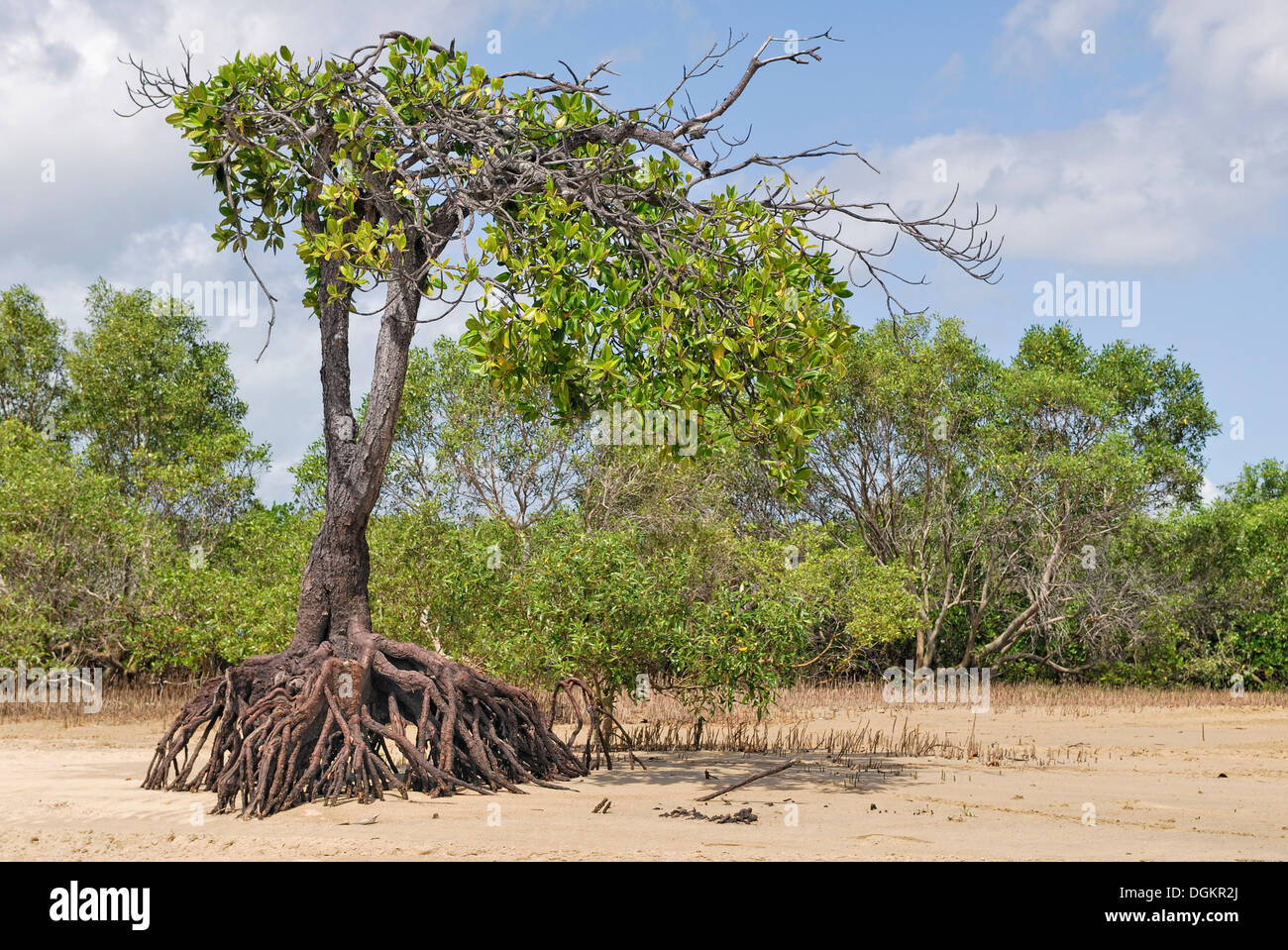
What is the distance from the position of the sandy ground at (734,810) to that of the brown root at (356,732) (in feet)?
0.94

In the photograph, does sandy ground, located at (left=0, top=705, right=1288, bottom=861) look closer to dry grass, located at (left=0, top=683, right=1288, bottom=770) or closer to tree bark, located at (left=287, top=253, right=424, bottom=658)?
dry grass, located at (left=0, top=683, right=1288, bottom=770)

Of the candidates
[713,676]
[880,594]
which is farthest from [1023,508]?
[713,676]

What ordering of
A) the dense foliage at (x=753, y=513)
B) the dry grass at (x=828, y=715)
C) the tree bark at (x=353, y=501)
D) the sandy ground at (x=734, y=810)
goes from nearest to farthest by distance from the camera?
the sandy ground at (x=734, y=810) < the tree bark at (x=353, y=501) < the dry grass at (x=828, y=715) < the dense foliage at (x=753, y=513)

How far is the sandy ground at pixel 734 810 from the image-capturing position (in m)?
7.69

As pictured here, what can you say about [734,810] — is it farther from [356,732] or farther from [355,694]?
[355,694]

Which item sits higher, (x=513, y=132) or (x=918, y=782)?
(x=513, y=132)

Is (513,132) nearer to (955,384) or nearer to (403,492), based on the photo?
(403,492)

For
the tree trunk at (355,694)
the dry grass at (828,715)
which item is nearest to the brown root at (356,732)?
the tree trunk at (355,694)

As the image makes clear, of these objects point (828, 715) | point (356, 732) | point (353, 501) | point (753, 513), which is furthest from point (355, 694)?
point (753, 513)

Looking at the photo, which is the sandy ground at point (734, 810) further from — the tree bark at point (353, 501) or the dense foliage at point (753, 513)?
the dense foliage at point (753, 513)

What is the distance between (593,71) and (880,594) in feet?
50.9

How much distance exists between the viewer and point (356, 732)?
966 centimetres

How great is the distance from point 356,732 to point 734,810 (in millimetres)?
3249

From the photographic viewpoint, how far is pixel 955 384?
2784cm
